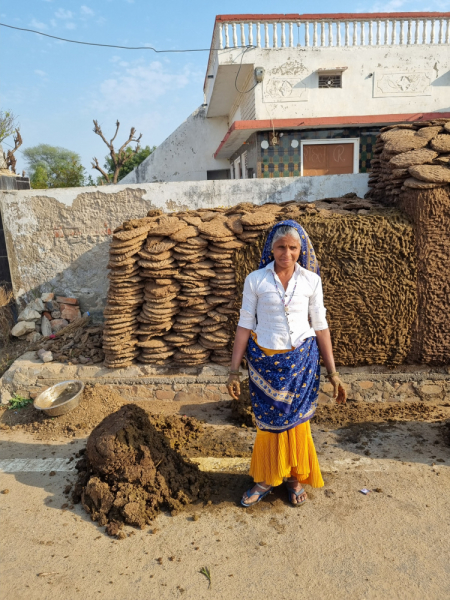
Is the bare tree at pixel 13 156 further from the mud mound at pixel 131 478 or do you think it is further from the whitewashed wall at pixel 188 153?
the mud mound at pixel 131 478

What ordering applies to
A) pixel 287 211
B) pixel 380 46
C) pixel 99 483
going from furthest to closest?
pixel 380 46
pixel 287 211
pixel 99 483

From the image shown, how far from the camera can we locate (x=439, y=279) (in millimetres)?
4449

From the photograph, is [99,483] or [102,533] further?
[99,483]

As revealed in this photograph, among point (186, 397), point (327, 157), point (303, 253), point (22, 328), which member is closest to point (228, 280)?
point (186, 397)

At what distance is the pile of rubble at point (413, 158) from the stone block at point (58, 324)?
438 cm

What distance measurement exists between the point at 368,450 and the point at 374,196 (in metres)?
3.22

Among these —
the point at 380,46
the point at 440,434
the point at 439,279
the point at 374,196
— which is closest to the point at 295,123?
the point at 380,46

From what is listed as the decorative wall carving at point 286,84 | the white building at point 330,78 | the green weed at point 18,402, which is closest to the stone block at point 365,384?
the green weed at point 18,402

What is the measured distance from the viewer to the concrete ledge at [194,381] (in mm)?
4703

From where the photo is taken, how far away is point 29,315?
5.73m

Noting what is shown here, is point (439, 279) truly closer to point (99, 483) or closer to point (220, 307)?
point (220, 307)

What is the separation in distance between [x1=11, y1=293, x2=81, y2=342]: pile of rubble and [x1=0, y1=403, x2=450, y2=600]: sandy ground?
2473 mm

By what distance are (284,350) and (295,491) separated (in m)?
1.08

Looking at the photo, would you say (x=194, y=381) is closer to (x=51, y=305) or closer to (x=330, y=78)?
(x=51, y=305)
